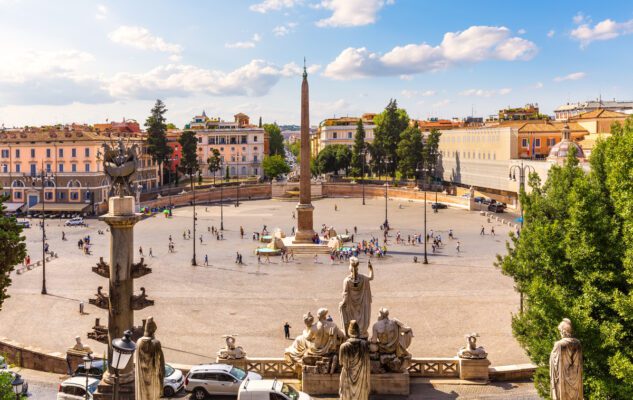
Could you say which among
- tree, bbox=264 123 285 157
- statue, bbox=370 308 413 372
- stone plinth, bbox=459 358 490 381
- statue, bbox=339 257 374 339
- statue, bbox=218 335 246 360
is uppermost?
tree, bbox=264 123 285 157

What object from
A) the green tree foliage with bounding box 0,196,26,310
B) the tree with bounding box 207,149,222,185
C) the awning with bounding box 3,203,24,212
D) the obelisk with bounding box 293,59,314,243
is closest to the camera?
the green tree foliage with bounding box 0,196,26,310

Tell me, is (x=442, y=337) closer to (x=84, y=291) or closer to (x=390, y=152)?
(x=84, y=291)

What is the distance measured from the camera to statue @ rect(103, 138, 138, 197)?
13047mm

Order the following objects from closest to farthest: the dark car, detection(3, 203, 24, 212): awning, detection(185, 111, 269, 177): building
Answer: detection(3, 203, 24, 212): awning < the dark car < detection(185, 111, 269, 177): building

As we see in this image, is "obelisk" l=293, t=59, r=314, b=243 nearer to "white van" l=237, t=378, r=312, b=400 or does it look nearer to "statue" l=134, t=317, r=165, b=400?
"white van" l=237, t=378, r=312, b=400

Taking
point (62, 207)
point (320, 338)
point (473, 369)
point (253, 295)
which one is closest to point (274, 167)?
point (62, 207)

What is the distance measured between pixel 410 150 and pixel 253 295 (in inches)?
2423

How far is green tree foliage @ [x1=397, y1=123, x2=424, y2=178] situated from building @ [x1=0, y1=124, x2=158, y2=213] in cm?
4050

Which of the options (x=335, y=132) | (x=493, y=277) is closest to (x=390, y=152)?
(x=335, y=132)

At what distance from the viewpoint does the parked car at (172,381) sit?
52.0 feet

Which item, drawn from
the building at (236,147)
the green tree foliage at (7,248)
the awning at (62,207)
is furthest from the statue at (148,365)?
the building at (236,147)

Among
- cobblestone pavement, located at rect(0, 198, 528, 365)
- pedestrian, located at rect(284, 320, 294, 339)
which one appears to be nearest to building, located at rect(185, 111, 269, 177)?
cobblestone pavement, located at rect(0, 198, 528, 365)

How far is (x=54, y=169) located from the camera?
71.3 metres

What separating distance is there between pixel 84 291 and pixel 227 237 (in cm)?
2171
